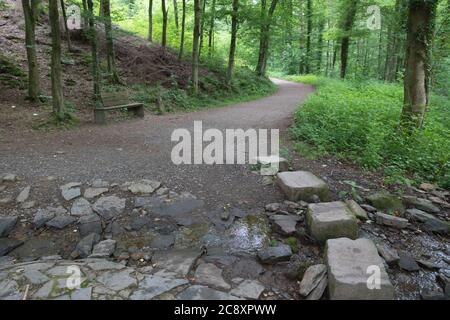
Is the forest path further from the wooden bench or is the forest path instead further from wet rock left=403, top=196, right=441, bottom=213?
wet rock left=403, top=196, right=441, bottom=213

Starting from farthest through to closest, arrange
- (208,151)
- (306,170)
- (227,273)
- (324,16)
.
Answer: (324,16) < (208,151) < (306,170) < (227,273)

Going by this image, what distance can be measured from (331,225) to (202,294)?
177cm

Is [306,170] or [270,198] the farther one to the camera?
[306,170]

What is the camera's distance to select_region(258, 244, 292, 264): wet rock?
345cm

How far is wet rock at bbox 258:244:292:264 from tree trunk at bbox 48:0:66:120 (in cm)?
658

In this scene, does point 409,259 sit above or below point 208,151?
below

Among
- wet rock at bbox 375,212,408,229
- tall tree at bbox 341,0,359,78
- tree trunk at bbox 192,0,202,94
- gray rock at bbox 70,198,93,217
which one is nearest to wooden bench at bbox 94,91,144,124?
tree trunk at bbox 192,0,202,94

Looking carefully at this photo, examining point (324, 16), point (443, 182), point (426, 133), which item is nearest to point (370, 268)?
point (443, 182)

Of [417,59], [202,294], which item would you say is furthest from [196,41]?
[202,294]

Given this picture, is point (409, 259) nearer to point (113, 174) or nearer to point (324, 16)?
point (113, 174)

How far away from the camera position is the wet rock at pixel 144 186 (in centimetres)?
459

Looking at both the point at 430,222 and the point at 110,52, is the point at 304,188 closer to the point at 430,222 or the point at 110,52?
the point at 430,222

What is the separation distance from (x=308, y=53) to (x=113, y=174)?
1080 inches
